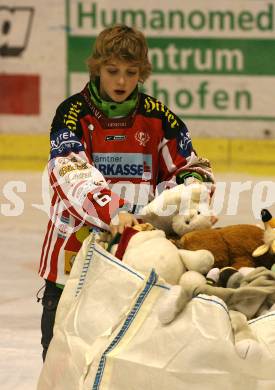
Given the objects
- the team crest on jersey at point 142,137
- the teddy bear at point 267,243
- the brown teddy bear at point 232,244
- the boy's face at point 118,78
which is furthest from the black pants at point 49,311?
the teddy bear at point 267,243

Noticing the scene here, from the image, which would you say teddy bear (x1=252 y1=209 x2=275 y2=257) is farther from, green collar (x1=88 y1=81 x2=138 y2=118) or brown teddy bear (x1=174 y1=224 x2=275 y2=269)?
green collar (x1=88 y1=81 x2=138 y2=118)

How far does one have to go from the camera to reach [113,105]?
10.2 feet

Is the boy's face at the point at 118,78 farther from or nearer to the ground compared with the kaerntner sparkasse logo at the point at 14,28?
farther from the ground

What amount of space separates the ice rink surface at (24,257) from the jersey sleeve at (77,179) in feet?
2.16

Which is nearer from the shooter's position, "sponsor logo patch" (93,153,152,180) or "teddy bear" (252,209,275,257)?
"teddy bear" (252,209,275,257)

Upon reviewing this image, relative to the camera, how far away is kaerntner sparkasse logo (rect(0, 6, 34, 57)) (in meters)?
8.98

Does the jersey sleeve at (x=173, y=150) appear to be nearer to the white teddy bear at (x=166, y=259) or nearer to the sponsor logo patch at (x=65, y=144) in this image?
the sponsor logo patch at (x=65, y=144)

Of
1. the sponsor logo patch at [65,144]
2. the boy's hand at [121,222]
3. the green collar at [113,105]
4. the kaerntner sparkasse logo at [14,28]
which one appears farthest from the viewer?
the kaerntner sparkasse logo at [14,28]

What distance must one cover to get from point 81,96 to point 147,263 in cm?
87

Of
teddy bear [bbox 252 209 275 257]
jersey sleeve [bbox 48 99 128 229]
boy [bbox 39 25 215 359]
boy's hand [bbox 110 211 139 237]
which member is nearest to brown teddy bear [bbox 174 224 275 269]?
teddy bear [bbox 252 209 275 257]

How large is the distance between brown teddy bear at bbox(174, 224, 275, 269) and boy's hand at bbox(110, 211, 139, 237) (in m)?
Answer: 0.14

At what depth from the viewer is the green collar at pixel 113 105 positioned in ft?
10.2

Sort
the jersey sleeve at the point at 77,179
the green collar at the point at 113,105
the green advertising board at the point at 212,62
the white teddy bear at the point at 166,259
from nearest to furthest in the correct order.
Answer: the white teddy bear at the point at 166,259
the jersey sleeve at the point at 77,179
the green collar at the point at 113,105
the green advertising board at the point at 212,62

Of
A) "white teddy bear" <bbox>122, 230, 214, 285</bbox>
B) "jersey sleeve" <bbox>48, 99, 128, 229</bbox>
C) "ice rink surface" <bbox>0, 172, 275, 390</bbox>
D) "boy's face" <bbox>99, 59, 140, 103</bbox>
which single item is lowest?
"ice rink surface" <bbox>0, 172, 275, 390</bbox>
